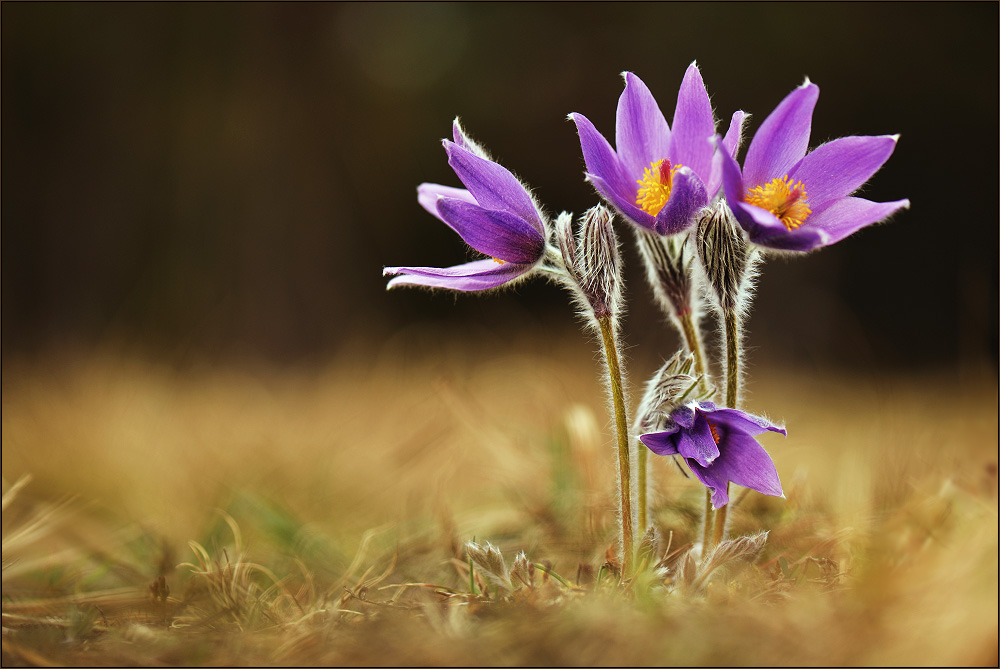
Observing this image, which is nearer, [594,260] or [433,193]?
[594,260]

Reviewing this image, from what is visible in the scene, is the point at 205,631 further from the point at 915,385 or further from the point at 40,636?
the point at 915,385

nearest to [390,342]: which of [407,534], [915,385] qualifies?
[407,534]

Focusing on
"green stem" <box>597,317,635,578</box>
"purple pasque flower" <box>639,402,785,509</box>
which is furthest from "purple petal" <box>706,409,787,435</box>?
"green stem" <box>597,317,635,578</box>

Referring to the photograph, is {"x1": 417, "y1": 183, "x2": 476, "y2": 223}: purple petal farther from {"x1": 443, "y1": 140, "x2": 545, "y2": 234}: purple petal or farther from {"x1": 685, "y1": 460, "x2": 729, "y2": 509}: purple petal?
{"x1": 685, "y1": 460, "x2": 729, "y2": 509}: purple petal

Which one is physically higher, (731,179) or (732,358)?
(731,179)

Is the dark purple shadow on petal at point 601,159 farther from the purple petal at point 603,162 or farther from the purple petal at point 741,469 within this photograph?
the purple petal at point 741,469

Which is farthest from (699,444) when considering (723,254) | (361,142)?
(361,142)

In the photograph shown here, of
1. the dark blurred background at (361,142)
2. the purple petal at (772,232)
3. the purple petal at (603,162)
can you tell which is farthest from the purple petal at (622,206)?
the dark blurred background at (361,142)

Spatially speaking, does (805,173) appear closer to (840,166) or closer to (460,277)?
(840,166)
